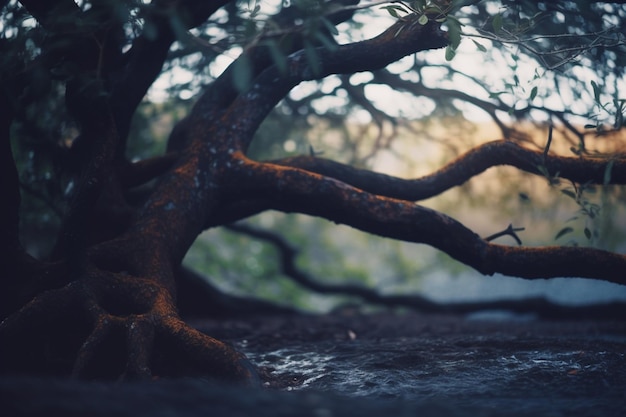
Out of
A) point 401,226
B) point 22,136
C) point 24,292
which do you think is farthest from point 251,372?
point 22,136

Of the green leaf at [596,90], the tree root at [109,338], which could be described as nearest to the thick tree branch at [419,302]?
the tree root at [109,338]

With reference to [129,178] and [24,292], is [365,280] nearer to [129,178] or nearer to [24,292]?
[129,178]

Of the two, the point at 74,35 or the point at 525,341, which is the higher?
the point at 74,35

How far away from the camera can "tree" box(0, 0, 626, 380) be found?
3027 millimetres

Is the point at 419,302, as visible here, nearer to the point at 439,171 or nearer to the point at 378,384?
the point at 439,171

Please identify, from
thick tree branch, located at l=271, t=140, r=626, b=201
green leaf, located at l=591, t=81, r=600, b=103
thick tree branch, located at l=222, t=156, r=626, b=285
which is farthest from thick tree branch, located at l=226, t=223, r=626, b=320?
green leaf, located at l=591, t=81, r=600, b=103

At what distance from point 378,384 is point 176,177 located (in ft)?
6.85

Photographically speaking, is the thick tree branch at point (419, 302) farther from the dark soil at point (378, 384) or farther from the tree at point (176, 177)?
the tree at point (176, 177)

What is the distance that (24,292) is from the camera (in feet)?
11.4

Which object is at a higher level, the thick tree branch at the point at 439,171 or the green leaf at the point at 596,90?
the green leaf at the point at 596,90

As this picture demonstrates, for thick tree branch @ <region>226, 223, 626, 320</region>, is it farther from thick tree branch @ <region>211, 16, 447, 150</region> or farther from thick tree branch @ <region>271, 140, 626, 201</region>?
thick tree branch @ <region>211, 16, 447, 150</region>

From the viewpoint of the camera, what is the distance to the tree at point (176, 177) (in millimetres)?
3027

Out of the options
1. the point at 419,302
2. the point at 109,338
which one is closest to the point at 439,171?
the point at 109,338

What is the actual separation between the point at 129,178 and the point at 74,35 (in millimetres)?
1715
